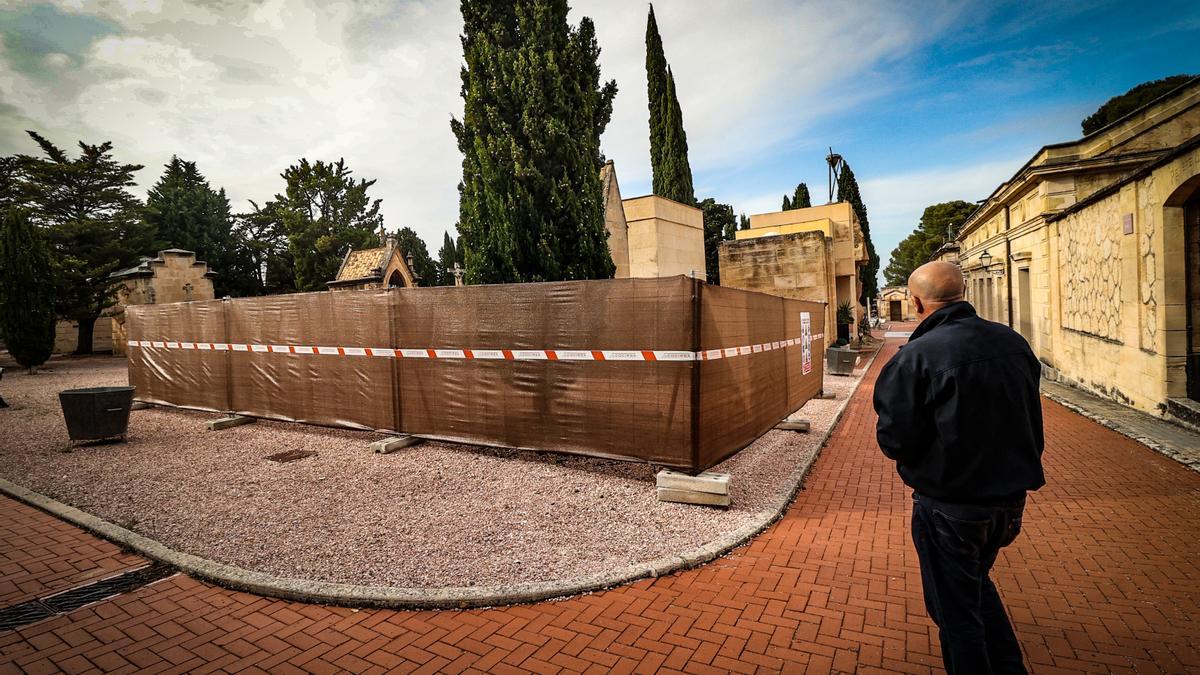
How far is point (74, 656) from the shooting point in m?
3.36

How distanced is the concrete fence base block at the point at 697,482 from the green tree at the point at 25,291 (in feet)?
84.7

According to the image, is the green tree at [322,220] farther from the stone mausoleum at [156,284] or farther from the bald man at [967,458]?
the bald man at [967,458]

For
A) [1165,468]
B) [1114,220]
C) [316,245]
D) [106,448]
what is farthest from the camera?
[316,245]

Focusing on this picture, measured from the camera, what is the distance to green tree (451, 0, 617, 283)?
36.7 ft

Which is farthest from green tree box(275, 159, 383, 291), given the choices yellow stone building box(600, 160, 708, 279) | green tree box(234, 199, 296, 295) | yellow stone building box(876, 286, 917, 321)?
yellow stone building box(876, 286, 917, 321)

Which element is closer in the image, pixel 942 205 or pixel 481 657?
pixel 481 657

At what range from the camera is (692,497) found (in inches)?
228

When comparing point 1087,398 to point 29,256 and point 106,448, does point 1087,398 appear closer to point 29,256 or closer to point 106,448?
point 106,448

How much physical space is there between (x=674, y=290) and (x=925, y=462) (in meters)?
3.54

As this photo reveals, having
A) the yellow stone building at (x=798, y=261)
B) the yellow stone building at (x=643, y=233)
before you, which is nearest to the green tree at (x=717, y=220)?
the yellow stone building at (x=798, y=261)

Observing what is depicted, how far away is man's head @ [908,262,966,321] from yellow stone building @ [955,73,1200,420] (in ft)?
27.1

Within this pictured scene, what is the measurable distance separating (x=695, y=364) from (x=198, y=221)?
53.2 meters

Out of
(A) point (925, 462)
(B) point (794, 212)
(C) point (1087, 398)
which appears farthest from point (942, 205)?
(A) point (925, 462)

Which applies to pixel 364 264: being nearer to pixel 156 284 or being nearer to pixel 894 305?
pixel 156 284
